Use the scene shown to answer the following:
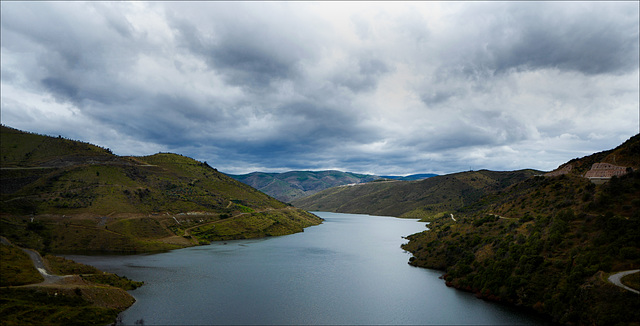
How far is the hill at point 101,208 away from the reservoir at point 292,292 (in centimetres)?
2046

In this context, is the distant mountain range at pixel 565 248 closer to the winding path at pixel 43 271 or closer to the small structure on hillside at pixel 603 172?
the small structure on hillside at pixel 603 172

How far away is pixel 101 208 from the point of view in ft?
468

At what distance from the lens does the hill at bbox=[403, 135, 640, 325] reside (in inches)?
1906

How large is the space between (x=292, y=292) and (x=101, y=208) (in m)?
119

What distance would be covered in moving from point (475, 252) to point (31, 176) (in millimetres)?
206368

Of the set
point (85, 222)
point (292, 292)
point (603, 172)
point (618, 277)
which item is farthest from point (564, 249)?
point (85, 222)

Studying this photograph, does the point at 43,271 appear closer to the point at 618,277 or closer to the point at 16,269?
the point at 16,269

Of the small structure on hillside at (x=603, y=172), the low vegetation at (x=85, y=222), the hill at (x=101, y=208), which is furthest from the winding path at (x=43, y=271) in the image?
the small structure on hillside at (x=603, y=172)

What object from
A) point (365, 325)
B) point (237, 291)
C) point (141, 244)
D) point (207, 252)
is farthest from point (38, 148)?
point (365, 325)

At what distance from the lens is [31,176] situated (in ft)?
533

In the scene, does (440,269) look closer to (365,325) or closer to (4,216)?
(365,325)

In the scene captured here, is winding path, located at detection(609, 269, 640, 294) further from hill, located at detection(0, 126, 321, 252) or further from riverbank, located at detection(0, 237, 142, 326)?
hill, located at detection(0, 126, 321, 252)

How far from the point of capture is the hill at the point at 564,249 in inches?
1906

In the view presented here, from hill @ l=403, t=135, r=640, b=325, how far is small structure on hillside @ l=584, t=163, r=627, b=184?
39 centimetres
